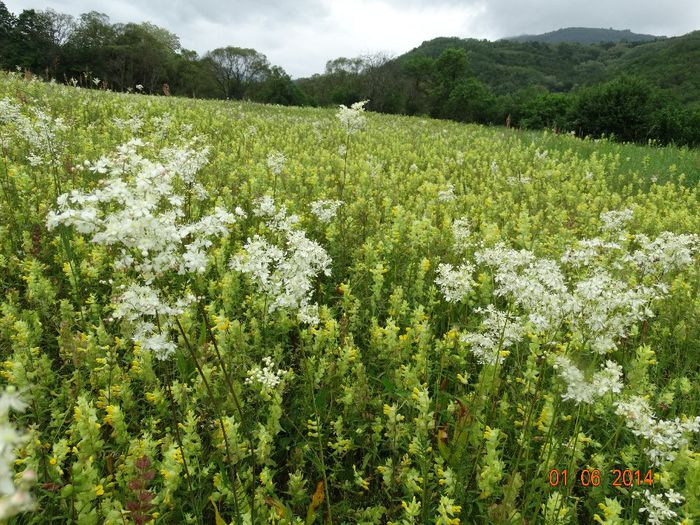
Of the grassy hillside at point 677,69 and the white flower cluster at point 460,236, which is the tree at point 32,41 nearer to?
the white flower cluster at point 460,236

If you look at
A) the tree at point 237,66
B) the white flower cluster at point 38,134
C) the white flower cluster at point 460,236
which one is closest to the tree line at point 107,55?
the tree at point 237,66

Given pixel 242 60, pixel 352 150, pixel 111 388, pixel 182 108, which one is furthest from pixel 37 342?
pixel 242 60

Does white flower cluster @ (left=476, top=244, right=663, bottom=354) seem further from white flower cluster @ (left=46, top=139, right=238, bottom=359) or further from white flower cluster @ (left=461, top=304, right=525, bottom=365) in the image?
white flower cluster @ (left=46, top=139, right=238, bottom=359)

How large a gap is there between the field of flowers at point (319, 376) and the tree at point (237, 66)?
9015cm

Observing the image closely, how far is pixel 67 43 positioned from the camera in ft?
196

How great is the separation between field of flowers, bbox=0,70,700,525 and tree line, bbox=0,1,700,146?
2448 cm

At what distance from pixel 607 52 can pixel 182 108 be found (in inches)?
7187

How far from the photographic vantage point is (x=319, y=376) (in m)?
3.32

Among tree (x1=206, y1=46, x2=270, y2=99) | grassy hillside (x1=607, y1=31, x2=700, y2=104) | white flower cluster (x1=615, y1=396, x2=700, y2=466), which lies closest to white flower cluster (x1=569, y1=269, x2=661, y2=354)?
white flower cluster (x1=615, y1=396, x2=700, y2=466)

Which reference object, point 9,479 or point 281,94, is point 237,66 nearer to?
point 281,94

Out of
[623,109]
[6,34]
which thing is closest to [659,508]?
[623,109]

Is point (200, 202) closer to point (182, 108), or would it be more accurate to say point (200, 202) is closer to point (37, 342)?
point (37, 342)
